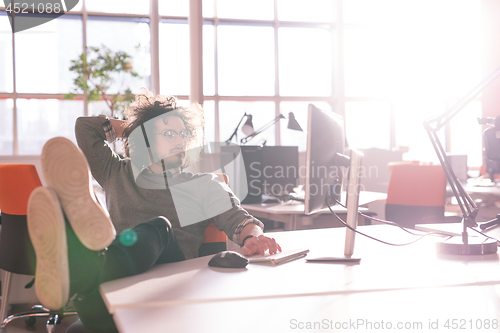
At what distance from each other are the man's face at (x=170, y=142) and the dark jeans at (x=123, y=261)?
0.54 meters

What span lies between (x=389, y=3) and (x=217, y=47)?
2.88 meters

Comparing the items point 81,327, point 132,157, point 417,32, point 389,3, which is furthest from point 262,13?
point 81,327

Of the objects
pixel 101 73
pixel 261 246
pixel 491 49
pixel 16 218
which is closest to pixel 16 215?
pixel 16 218

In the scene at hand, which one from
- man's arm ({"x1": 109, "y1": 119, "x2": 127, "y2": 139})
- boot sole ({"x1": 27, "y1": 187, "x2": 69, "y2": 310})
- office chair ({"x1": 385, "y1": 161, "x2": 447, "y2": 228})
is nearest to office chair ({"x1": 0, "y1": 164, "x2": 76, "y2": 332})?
man's arm ({"x1": 109, "y1": 119, "x2": 127, "y2": 139})

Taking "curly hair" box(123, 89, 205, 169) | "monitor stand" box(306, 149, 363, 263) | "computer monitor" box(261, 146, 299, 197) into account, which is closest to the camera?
"monitor stand" box(306, 149, 363, 263)

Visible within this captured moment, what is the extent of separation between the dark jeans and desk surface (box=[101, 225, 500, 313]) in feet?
0.08

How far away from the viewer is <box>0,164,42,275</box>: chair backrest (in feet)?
6.98

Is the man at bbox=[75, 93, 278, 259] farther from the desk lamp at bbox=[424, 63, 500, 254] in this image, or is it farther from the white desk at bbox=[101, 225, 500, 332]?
the desk lamp at bbox=[424, 63, 500, 254]

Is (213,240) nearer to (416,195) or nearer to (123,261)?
(123,261)

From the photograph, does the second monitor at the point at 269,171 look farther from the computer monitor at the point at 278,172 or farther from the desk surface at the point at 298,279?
the desk surface at the point at 298,279

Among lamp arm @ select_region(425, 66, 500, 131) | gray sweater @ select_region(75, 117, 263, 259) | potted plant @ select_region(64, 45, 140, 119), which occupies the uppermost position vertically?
potted plant @ select_region(64, 45, 140, 119)

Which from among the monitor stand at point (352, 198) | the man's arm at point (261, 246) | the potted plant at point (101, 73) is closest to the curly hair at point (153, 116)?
the man's arm at point (261, 246)

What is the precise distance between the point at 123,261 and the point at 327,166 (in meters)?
0.58

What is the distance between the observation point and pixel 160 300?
29.1 inches
